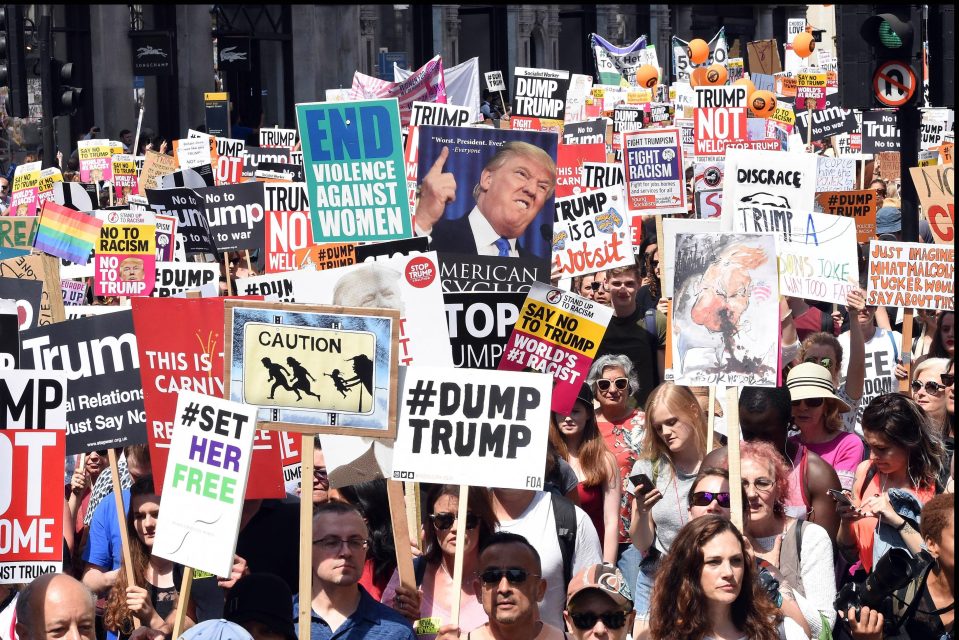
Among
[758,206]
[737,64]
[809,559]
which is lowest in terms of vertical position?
[809,559]

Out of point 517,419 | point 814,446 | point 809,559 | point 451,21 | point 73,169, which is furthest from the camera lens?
point 451,21

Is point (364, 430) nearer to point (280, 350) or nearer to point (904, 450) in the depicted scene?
point (280, 350)

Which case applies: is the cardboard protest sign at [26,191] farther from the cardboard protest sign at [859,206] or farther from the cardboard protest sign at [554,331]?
the cardboard protest sign at [554,331]

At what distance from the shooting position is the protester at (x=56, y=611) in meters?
4.95

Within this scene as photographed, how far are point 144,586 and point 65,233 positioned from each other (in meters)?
7.08

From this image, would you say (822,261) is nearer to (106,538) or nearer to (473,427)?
(473,427)

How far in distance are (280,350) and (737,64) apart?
111ft

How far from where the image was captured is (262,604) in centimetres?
511

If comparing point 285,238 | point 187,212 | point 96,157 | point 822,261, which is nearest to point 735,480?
point 822,261

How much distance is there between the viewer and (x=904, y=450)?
6328mm

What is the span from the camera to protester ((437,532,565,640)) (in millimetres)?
5207

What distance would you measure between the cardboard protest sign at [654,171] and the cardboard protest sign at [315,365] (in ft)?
31.6

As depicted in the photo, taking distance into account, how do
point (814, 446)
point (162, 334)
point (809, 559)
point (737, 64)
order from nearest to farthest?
1. point (809, 559)
2. point (162, 334)
3. point (814, 446)
4. point (737, 64)

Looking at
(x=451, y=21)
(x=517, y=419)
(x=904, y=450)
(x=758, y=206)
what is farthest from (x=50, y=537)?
(x=451, y=21)
